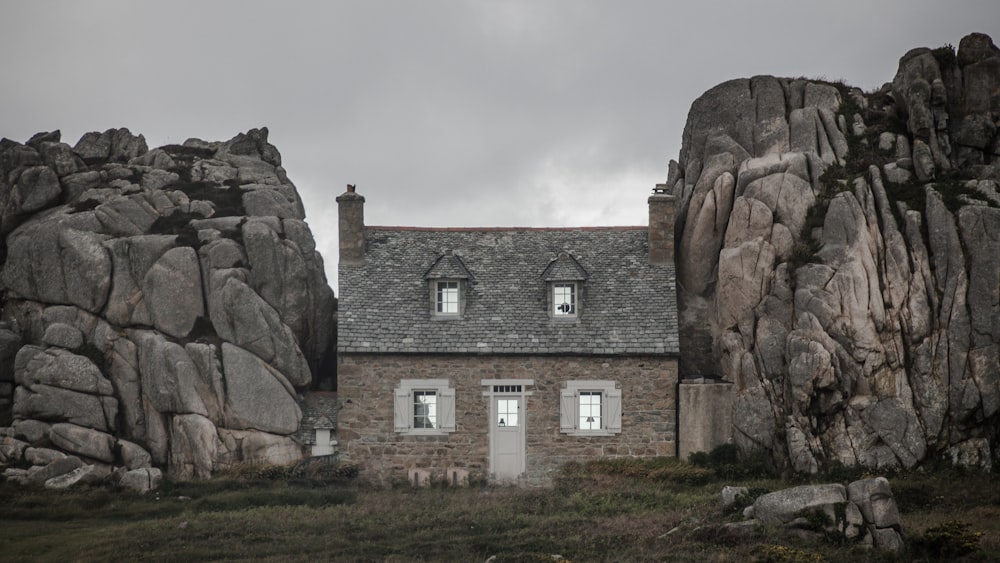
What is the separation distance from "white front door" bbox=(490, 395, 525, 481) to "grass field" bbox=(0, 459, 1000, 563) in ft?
3.95

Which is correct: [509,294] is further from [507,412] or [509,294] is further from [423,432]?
[423,432]

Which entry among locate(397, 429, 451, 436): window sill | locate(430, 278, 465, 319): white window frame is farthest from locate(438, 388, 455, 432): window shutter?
locate(430, 278, 465, 319): white window frame

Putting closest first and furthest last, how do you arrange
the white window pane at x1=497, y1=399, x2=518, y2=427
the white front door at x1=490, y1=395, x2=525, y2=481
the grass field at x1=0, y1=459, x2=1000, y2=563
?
the grass field at x1=0, y1=459, x2=1000, y2=563, the white front door at x1=490, y1=395, x2=525, y2=481, the white window pane at x1=497, y1=399, x2=518, y2=427

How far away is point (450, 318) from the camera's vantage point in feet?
110

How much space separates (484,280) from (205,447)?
1047 centimetres

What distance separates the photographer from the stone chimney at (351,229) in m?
35.0

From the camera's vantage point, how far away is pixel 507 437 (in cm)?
3241

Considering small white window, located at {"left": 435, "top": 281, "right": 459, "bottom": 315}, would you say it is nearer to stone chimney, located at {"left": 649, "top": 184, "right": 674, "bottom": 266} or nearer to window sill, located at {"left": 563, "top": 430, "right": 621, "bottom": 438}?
window sill, located at {"left": 563, "top": 430, "right": 621, "bottom": 438}

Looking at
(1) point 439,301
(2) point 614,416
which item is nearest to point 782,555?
(2) point 614,416

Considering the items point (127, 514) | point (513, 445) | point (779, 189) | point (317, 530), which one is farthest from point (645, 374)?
point (127, 514)

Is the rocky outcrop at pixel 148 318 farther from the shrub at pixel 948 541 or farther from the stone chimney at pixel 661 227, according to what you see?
the shrub at pixel 948 541

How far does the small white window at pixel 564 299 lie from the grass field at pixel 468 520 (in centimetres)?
510

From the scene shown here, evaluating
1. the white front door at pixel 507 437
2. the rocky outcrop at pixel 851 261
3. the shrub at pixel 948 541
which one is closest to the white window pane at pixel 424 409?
the white front door at pixel 507 437

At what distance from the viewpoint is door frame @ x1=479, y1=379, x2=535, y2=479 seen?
3231 cm
